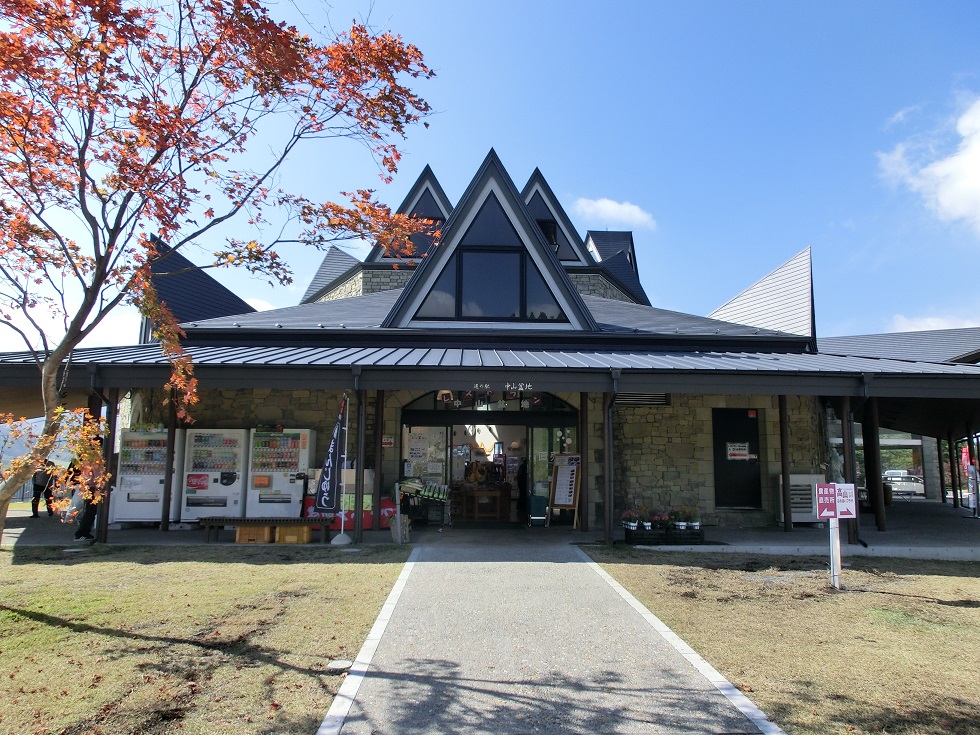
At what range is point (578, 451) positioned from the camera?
13578 millimetres

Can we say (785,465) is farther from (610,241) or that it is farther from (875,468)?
(610,241)

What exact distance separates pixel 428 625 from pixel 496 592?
142 centimetres

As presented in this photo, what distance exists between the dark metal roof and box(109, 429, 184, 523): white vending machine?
1728cm

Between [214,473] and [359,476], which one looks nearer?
[359,476]

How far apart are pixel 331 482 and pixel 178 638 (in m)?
5.00

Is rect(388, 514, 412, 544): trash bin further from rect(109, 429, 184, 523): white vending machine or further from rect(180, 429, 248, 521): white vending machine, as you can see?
rect(109, 429, 184, 523): white vending machine

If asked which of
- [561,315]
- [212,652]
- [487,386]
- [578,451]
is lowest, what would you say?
[212,652]

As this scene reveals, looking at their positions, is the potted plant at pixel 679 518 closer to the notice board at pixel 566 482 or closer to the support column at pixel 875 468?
the notice board at pixel 566 482

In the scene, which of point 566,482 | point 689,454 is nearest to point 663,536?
point 566,482

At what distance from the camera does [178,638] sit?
5.52 metres

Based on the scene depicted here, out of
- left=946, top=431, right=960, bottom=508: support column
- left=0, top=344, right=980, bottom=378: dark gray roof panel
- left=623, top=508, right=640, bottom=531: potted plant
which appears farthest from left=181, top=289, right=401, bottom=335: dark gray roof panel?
left=946, top=431, right=960, bottom=508: support column

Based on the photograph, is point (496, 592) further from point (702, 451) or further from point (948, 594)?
point (702, 451)

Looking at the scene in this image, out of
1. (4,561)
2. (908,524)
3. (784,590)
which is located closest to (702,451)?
(908,524)

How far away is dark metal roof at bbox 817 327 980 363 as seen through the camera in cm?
1870
